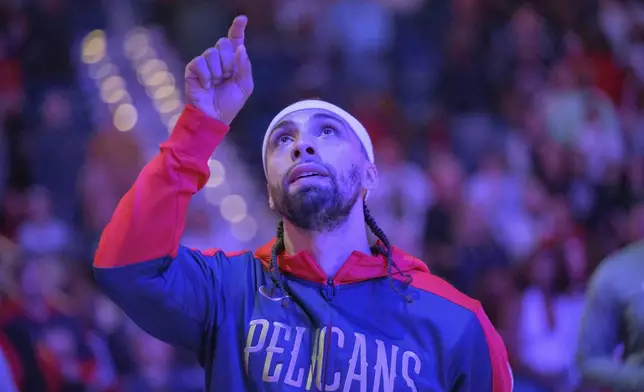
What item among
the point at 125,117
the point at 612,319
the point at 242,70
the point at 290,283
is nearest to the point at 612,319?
the point at 612,319

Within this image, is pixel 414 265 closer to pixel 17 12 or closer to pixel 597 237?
pixel 597 237

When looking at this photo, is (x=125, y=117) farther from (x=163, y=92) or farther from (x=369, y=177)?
(x=369, y=177)

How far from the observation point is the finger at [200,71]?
2.58m

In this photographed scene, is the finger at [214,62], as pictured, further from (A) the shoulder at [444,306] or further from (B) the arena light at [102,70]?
(B) the arena light at [102,70]

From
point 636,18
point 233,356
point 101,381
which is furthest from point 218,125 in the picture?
point 636,18

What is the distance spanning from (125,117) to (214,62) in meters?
6.08

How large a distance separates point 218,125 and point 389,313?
28.5 inches

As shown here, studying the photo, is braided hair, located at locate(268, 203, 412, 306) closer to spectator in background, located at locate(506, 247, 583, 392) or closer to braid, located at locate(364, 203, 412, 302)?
braid, located at locate(364, 203, 412, 302)

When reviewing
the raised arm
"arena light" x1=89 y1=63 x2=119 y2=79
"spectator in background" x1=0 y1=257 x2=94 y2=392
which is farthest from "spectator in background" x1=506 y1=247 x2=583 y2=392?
"arena light" x1=89 y1=63 x2=119 y2=79

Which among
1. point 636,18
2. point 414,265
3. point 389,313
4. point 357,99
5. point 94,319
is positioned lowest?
point 389,313

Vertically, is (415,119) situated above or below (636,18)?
below

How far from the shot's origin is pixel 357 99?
28.6 feet

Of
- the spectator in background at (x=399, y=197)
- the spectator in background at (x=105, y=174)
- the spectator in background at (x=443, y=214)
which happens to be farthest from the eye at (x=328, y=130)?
the spectator in background at (x=105, y=174)

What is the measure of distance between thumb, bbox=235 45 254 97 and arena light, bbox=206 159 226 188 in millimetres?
5572
